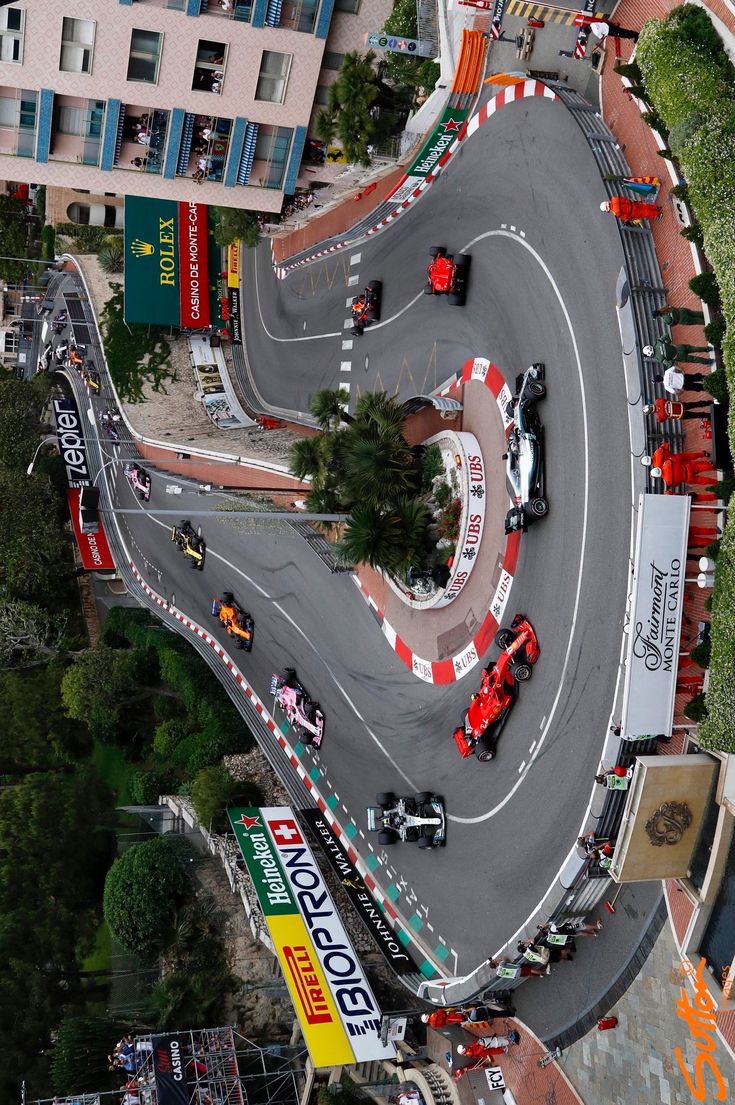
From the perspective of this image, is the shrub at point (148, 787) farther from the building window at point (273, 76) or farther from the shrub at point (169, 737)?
the building window at point (273, 76)

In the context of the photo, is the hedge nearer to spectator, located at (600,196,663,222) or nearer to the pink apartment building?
spectator, located at (600,196,663,222)


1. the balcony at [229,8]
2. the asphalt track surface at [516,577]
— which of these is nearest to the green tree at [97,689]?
the asphalt track surface at [516,577]

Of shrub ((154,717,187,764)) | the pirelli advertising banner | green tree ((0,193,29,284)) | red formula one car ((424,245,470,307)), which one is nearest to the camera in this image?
the pirelli advertising banner

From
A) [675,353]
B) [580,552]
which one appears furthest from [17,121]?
[580,552]

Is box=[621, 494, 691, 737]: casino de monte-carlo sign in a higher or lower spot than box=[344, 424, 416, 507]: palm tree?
lower

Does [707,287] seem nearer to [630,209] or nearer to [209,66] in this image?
[630,209]

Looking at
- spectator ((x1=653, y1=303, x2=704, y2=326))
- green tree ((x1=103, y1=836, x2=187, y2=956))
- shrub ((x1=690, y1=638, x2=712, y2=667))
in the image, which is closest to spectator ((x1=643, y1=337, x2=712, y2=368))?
spectator ((x1=653, y1=303, x2=704, y2=326))

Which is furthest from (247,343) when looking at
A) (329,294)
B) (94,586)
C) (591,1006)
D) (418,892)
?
(591,1006)
